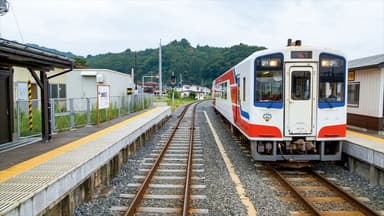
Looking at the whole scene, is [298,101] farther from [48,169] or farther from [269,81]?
[48,169]

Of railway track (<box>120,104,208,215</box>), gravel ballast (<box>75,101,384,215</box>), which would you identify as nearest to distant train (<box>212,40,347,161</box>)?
gravel ballast (<box>75,101,384,215</box>)

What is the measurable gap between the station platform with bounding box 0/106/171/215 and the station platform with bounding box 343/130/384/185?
5653 millimetres

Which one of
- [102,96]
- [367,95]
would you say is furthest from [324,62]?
[102,96]

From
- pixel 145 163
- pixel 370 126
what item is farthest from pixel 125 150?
pixel 370 126

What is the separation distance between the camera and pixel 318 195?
6.10m

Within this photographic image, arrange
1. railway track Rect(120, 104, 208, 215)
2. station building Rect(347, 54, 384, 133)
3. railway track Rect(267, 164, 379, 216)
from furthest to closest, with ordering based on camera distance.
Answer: station building Rect(347, 54, 384, 133) < railway track Rect(120, 104, 208, 215) < railway track Rect(267, 164, 379, 216)

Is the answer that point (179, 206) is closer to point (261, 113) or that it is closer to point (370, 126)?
point (261, 113)

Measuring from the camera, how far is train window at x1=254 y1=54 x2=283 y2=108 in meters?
7.58

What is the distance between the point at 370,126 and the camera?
10.6 meters

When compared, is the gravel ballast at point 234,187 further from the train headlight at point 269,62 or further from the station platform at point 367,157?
the train headlight at point 269,62

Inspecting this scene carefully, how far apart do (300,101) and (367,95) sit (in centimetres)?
450

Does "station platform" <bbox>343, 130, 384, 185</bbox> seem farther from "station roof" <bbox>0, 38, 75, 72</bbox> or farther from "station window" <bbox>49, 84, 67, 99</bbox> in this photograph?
"station window" <bbox>49, 84, 67, 99</bbox>

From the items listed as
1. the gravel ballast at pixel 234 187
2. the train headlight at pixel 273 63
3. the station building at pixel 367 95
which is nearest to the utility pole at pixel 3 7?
the gravel ballast at pixel 234 187

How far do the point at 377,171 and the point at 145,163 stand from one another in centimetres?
554
